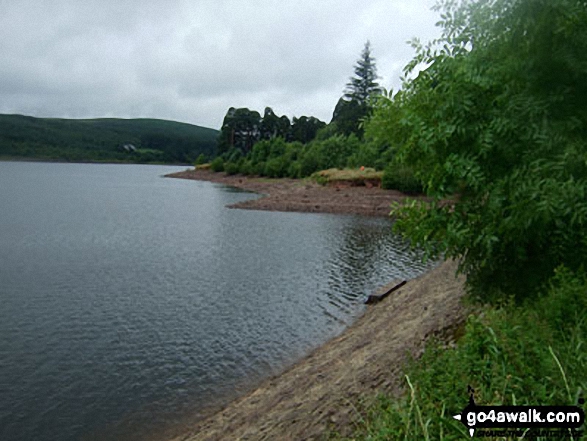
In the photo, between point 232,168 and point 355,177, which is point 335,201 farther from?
point 232,168

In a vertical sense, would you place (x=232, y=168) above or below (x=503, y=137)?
below

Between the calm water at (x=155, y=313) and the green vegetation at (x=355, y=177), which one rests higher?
the green vegetation at (x=355, y=177)

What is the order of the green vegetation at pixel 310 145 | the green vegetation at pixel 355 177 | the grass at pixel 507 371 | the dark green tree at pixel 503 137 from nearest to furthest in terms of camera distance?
1. the grass at pixel 507 371
2. the dark green tree at pixel 503 137
3. the green vegetation at pixel 355 177
4. the green vegetation at pixel 310 145

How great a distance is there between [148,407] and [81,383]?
2494mm

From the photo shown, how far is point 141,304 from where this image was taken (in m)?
20.0

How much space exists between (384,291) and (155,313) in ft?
33.9

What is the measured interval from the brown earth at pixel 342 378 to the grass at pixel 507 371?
1126mm

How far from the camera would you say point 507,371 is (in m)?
5.66

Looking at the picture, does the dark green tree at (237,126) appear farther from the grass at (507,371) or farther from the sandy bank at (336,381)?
the grass at (507,371)

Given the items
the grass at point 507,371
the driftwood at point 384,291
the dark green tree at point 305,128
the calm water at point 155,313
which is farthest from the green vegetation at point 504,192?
the dark green tree at point 305,128

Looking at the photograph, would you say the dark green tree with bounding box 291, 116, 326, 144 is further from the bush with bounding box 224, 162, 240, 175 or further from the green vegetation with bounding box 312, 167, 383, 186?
the green vegetation with bounding box 312, 167, 383, 186

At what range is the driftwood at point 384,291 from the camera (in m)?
20.9

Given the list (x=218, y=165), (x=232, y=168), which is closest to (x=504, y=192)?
(x=232, y=168)

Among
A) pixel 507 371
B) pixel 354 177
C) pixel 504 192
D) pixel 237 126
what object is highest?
pixel 237 126
